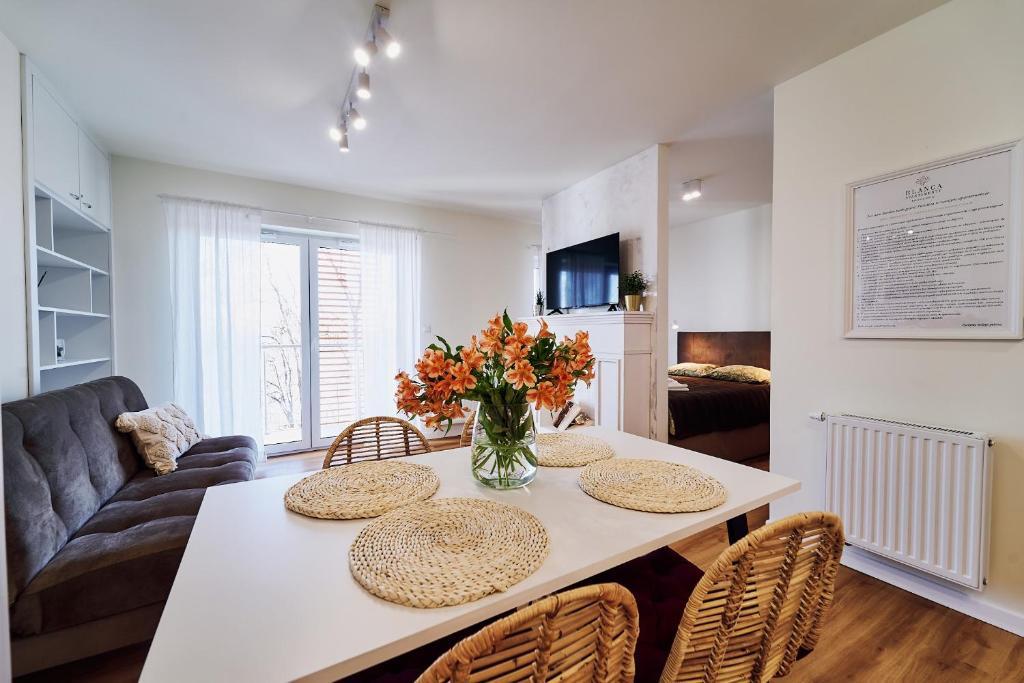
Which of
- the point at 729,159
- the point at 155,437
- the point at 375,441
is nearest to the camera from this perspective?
the point at 375,441

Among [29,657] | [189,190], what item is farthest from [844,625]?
[189,190]

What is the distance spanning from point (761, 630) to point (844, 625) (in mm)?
1338

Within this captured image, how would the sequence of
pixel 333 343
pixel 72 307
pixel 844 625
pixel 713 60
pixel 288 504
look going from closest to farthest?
pixel 288 504 → pixel 844 625 → pixel 713 60 → pixel 72 307 → pixel 333 343

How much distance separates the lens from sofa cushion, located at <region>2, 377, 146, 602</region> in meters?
1.34

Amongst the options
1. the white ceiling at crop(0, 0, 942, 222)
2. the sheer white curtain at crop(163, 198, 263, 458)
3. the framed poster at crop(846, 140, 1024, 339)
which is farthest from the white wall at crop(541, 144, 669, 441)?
the sheer white curtain at crop(163, 198, 263, 458)

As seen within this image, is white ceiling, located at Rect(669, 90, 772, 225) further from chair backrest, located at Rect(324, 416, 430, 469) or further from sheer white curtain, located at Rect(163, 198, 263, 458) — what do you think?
sheer white curtain, located at Rect(163, 198, 263, 458)

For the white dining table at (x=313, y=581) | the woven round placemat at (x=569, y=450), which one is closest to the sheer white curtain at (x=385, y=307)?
the woven round placemat at (x=569, y=450)

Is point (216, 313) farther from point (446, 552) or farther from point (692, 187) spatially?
point (692, 187)

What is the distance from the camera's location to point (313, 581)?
0.73m

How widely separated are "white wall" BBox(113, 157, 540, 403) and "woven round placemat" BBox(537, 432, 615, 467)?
299cm

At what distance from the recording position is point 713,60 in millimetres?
1997

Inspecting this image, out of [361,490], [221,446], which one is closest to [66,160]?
[221,446]

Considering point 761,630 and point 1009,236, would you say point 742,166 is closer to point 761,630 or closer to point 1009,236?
point 1009,236

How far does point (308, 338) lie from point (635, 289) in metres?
2.99
